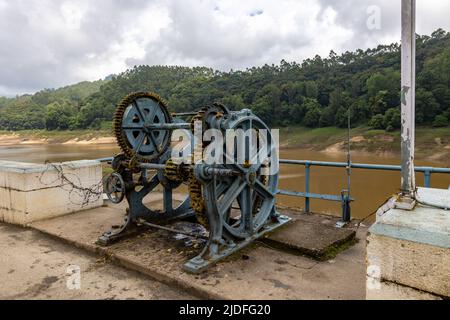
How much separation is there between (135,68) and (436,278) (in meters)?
101

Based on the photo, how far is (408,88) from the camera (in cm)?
238

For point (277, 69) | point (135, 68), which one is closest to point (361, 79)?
point (277, 69)

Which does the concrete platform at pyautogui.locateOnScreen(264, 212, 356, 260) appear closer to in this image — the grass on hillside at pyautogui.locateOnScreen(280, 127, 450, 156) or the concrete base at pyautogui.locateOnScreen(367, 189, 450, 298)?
the concrete base at pyautogui.locateOnScreen(367, 189, 450, 298)

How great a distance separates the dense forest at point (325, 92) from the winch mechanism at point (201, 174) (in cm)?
2086

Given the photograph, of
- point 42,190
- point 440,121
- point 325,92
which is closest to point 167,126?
point 42,190

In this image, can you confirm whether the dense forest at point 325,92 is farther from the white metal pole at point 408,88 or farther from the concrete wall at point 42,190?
the white metal pole at point 408,88

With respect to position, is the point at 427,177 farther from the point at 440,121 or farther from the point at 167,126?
the point at 440,121

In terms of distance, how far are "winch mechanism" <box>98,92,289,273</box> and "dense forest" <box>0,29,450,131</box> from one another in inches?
821

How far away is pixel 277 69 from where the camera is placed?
61562 millimetres

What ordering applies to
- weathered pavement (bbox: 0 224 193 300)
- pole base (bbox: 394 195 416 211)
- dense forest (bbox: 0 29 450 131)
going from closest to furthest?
pole base (bbox: 394 195 416 211)
weathered pavement (bbox: 0 224 193 300)
dense forest (bbox: 0 29 450 131)

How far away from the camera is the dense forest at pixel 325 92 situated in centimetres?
3347

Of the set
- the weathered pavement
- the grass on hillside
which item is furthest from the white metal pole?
the grass on hillside

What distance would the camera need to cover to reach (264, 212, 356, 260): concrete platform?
3.50 meters
